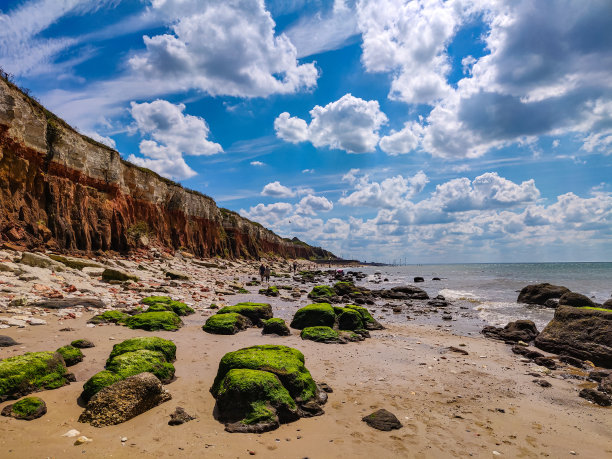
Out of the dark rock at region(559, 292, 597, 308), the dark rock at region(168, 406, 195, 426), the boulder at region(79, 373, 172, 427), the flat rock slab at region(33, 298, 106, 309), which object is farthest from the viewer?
the dark rock at region(559, 292, 597, 308)

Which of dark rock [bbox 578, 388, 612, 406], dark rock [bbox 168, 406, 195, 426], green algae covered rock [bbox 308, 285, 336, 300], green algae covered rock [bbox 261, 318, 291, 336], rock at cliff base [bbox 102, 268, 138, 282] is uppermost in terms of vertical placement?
rock at cliff base [bbox 102, 268, 138, 282]

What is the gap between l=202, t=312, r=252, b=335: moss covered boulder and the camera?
484 inches

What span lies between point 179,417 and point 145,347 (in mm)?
2824

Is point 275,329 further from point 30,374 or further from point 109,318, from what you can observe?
point 30,374

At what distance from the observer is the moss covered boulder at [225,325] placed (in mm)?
12281

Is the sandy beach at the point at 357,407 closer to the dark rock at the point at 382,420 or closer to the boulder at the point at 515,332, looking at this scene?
the dark rock at the point at 382,420

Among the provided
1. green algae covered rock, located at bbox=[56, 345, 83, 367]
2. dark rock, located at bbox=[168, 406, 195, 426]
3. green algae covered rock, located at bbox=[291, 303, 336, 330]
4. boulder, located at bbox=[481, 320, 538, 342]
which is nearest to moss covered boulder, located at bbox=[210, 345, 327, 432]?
dark rock, located at bbox=[168, 406, 195, 426]

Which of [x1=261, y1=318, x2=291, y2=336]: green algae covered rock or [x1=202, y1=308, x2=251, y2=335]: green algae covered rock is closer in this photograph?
[x1=202, y1=308, x2=251, y2=335]: green algae covered rock

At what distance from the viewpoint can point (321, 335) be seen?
40.6 ft

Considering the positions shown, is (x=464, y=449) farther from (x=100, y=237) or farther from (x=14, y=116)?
(x=100, y=237)

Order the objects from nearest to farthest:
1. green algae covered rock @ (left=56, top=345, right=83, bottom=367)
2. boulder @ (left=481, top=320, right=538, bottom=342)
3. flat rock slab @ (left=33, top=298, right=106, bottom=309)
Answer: green algae covered rock @ (left=56, top=345, right=83, bottom=367), flat rock slab @ (left=33, top=298, right=106, bottom=309), boulder @ (left=481, top=320, right=538, bottom=342)

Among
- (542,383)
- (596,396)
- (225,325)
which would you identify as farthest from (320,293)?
(596,396)

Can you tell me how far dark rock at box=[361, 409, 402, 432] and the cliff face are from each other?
2477 cm

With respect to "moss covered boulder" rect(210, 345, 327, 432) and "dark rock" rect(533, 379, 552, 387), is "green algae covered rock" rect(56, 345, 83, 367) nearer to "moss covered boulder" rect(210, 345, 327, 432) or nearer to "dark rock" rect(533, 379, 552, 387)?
"moss covered boulder" rect(210, 345, 327, 432)
